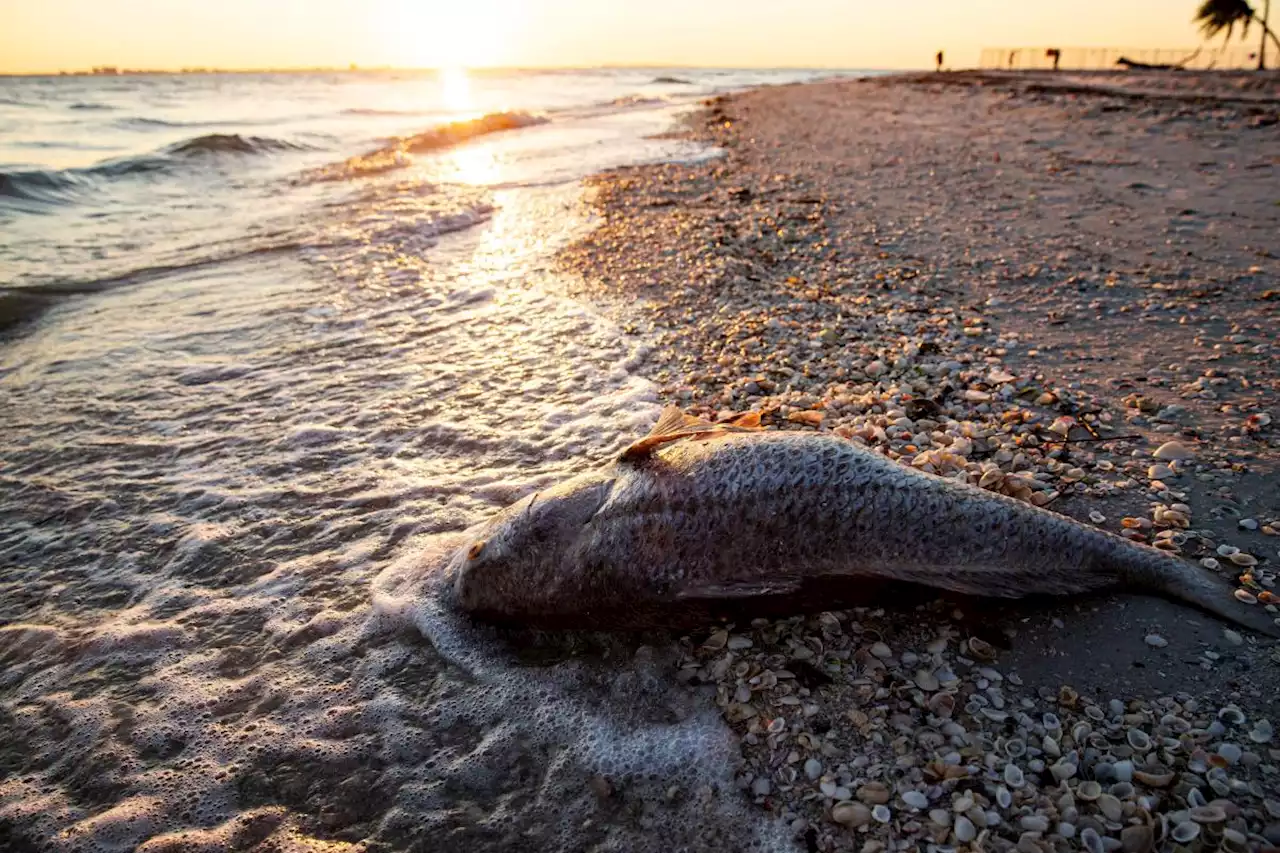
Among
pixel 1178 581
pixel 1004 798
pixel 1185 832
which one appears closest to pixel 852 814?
pixel 1004 798

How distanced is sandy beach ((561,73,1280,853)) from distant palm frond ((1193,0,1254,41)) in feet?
127

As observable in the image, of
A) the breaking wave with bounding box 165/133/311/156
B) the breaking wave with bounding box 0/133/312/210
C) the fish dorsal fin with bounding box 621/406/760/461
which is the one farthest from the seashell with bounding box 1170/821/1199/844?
the breaking wave with bounding box 165/133/311/156

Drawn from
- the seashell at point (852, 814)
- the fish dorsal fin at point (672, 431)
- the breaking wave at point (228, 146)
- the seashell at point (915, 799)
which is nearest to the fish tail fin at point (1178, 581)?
→ the seashell at point (915, 799)

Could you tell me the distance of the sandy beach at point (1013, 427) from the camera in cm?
239

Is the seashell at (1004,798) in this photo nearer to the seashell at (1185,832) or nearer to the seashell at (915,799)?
the seashell at (915,799)

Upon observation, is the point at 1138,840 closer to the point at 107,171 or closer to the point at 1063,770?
the point at 1063,770

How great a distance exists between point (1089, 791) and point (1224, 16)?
51653 mm

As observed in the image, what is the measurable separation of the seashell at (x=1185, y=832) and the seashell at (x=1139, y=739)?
0.28m

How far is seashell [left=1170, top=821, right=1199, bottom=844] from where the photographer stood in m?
2.12

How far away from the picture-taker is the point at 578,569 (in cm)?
329

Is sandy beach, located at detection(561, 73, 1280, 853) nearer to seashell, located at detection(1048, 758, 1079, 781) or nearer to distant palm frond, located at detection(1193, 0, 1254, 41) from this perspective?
seashell, located at detection(1048, 758, 1079, 781)

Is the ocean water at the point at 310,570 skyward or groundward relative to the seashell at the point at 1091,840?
skyward

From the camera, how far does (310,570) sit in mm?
3840

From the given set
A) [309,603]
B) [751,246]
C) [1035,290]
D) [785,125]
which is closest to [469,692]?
[309,603]
